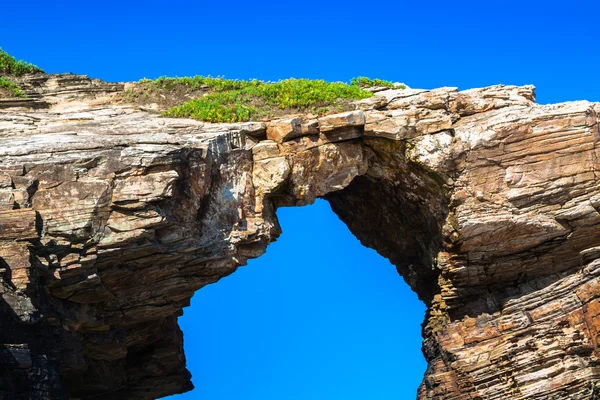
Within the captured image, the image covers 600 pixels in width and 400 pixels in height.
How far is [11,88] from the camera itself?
48281 mm

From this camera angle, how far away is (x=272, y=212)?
43.2 meters

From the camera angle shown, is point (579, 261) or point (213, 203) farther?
point (579, 261)

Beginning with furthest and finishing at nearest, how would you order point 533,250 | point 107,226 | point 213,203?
point 533,250, point 213,203, point 107,226

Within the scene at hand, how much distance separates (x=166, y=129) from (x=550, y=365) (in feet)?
61.4

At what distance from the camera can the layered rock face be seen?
127 feet

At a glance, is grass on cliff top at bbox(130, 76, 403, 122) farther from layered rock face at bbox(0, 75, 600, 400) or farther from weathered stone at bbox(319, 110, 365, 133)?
layered rock face at bbox(0, 75, 600, 400)

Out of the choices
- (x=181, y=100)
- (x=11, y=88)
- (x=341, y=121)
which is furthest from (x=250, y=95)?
(x=11, y=88)

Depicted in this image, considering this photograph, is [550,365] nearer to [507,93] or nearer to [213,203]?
[507,93]

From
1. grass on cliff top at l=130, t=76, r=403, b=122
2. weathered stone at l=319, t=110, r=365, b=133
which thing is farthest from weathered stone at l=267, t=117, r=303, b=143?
grass on cliff top at l=130, t=76, r=403, b=122

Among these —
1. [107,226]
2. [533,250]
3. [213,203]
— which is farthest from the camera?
[533,250]

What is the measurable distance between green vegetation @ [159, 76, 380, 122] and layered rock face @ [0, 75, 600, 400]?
1.31 meters

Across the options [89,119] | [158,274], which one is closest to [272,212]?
[158,274]

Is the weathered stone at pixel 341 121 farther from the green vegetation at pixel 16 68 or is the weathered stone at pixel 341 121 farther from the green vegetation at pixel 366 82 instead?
the green vegetation at pixel 16 68

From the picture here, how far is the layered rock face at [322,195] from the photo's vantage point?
3872cm
